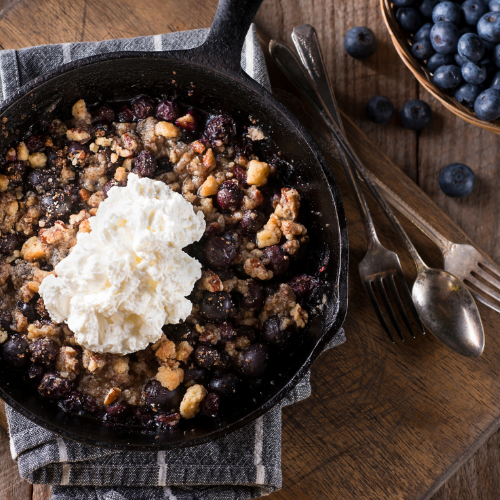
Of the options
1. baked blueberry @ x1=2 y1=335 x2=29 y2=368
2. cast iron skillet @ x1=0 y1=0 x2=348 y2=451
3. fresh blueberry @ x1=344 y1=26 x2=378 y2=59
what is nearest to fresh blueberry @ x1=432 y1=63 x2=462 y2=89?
fresh blueberry @ x1=344 y1=26 x2=378 y2=59

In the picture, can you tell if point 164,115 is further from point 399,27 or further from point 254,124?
point 399,27

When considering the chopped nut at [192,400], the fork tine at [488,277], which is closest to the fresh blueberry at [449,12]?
the fork tine at [488,277]

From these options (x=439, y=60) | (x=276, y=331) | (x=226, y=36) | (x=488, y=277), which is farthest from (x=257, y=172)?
(x=488, y=277)

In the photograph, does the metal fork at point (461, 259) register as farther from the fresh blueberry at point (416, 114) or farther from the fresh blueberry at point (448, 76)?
the fresh blueberry at point (448, 76)

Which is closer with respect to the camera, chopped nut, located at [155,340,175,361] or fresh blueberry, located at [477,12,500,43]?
chopped nut, located at [155,340,175,361]

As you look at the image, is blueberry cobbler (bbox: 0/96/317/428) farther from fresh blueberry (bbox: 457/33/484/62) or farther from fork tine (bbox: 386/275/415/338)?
fresh blueberry (bbox: 457/33/484/62)

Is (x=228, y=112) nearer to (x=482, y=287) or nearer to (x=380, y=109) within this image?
(x=380, y=109)

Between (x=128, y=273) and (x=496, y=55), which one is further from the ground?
(x=496, y=55)
